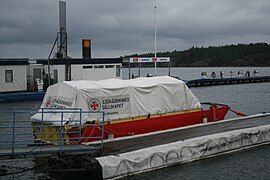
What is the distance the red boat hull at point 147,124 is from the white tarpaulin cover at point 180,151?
92.5 inches

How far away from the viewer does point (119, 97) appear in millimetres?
19375

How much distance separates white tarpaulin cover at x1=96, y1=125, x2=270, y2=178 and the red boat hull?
235 centimetres

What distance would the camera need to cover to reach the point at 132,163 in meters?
14.7

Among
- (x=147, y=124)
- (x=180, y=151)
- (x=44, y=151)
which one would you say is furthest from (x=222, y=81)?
(x=44, y=151)

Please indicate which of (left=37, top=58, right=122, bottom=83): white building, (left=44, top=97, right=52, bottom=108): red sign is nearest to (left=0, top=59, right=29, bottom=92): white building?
(left=37, top=58, right=122, bottom=83): white building

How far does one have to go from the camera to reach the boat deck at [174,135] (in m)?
16.2

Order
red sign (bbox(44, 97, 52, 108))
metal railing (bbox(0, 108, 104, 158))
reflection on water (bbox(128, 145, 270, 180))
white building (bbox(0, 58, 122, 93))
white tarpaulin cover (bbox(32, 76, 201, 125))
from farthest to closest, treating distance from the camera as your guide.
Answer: white building (bbox(0, 58, 122, 93))
red sign (bbox(44, 97, 52, 108))
white tarpaulin cover (bbox(32, 76, 201, 125))
reflection on water (bbox(128, 145, 270, 180))
metal railing (bbox(0, 108, 104, 158))

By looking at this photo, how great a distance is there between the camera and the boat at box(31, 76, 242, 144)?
17.2 meters

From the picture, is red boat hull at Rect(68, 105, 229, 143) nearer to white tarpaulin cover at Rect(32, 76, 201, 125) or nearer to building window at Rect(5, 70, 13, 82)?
white tarpaulin cover at Rect(32, 76, 201, 125)

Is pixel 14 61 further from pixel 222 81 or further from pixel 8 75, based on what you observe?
pixel 222 81

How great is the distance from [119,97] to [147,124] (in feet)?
6.72

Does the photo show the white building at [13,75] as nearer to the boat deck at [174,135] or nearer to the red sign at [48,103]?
the red sign at [48,103]

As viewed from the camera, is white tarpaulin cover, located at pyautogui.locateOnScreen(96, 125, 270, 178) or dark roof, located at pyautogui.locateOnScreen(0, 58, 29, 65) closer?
white tarpaulin cover, located at pyautogui.locateOnScreen(96, 125, 270, 178)

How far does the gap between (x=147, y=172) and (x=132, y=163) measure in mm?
905
